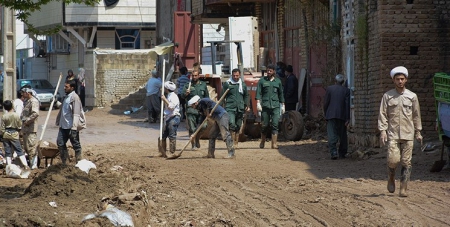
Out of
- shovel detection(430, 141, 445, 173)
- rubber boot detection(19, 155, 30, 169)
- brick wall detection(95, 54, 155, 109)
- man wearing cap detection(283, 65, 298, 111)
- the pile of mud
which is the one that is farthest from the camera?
brick wall detection(95, 54, 155, 109)

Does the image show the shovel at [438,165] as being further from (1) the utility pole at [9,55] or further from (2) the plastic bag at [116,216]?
(1) the utility pole at [9,55]

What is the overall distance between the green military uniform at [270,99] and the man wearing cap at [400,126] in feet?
24.5

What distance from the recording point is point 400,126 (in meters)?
11.7

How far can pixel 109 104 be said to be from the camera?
41.1m

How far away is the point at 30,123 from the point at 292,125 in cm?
634

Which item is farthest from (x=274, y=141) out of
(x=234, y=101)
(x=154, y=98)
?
(x=154, y=98)

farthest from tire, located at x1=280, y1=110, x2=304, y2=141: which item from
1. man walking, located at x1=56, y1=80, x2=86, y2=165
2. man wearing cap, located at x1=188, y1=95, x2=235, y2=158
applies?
man walking, located at x1=56, y1=80, x2=86, y2=165

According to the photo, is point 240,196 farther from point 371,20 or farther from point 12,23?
point 12,23

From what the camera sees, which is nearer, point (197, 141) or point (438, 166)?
point (438, 166)

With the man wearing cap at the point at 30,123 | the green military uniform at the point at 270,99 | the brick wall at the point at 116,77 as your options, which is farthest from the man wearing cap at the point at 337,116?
the brick wall at the point at 116,77

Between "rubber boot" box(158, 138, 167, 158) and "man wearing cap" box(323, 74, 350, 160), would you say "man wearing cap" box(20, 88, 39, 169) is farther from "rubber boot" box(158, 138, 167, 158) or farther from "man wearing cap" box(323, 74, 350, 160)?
"man wearing cap" box(323, 74, 350, 160)

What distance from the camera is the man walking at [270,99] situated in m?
19.2

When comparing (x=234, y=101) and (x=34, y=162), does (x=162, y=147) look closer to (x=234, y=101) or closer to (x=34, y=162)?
(x=234, y=101)

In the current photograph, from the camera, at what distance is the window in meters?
45.3
